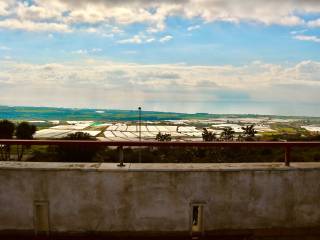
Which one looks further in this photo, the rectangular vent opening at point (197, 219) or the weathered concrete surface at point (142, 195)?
the rectangular vent opening at point (197, 219)

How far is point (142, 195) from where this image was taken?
16.8ft

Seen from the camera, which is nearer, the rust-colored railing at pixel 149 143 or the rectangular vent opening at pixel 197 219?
the rust-colored railing at pixel 149 143

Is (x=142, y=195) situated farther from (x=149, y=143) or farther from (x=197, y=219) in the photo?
(x=197, y=219)

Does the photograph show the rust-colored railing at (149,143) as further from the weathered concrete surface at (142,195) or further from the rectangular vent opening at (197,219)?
the rectangular vent opening at (197,219)

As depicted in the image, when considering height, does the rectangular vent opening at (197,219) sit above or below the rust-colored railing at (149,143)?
below

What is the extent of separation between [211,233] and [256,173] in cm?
119

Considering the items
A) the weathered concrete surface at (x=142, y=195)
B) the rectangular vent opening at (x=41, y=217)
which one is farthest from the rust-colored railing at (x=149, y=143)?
the rectangular vent opening at (x=41, y=217)

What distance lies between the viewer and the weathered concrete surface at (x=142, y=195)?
5059 mm

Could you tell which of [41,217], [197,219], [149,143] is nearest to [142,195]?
[149,143]

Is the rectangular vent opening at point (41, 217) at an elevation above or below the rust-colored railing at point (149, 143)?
below

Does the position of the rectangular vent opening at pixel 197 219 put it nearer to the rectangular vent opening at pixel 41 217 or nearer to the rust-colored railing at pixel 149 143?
the rust-colored railing at pixel 149 143

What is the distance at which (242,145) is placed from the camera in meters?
5.36

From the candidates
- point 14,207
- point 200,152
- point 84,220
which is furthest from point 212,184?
point 200,152

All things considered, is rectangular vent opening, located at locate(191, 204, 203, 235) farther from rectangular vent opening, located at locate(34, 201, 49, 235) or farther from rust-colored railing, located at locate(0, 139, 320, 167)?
rectangular vent opening, located at locate(34, 201, 49, 235)
